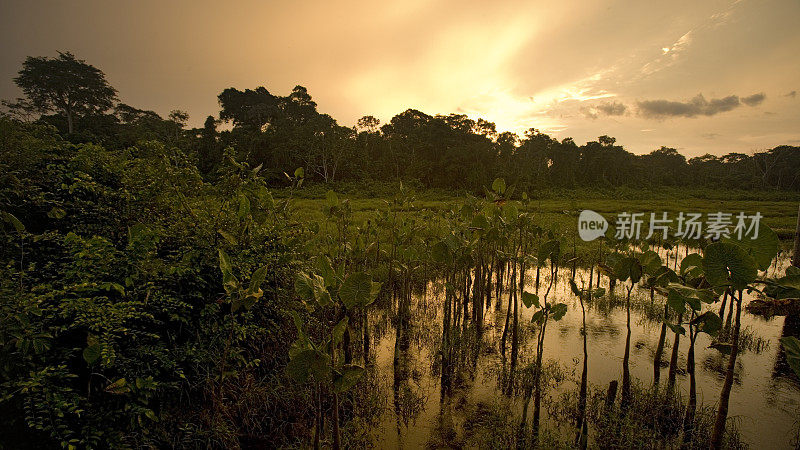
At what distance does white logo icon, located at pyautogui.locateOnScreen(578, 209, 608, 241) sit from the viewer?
15.9 feet

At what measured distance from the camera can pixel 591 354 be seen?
5.38 m

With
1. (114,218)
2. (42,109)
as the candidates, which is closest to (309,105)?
(42,109)

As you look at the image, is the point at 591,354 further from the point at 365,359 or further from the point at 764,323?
the point at 764,323

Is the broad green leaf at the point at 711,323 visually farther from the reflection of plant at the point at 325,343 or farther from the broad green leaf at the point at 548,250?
the reflection of plant at the point at 325,343

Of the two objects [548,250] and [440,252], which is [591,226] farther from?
[440,252]

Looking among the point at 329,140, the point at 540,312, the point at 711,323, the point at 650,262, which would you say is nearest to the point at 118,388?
the point at 540,312

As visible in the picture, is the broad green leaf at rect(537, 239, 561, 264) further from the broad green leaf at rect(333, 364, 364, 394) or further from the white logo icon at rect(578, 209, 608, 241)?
the broad green leaf at rect(333, 364, 364, 394)

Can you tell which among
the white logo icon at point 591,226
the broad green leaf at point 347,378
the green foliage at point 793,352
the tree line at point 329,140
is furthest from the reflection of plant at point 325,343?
the tree line at point 329,140

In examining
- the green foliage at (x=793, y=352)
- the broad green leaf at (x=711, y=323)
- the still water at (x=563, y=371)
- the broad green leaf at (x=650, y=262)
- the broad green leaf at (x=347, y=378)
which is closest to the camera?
the green foliage at (x=793, y=352)

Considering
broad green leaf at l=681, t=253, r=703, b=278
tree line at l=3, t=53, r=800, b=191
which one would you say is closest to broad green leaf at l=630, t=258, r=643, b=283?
broad green leaf at l=681, t=253, r=703, b=278

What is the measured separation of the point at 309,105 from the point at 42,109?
107ft

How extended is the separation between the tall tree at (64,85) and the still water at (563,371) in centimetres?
5539

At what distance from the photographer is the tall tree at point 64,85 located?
145 feet

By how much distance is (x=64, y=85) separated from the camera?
45094 mm
